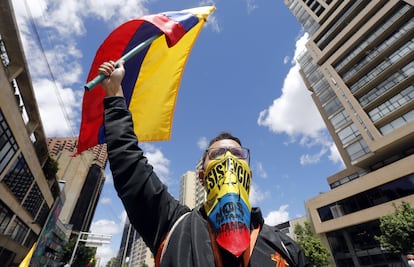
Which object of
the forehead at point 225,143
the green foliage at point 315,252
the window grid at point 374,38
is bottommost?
the forehead at point 225,143

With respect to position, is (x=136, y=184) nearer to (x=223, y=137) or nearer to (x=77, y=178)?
(x=223, y=137)

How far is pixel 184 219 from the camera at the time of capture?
1.26 m

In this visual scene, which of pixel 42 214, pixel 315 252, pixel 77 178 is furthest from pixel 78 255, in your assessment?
pixel 315 252

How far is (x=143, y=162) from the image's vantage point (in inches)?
46.0

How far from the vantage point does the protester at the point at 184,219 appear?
1.08m

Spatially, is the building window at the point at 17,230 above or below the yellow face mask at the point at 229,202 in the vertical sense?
above

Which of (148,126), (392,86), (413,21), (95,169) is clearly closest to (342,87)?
(392,86)

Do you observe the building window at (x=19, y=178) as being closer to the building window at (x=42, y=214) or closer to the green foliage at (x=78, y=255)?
the building window at (x=42, y=214)

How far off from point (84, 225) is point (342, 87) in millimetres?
90357

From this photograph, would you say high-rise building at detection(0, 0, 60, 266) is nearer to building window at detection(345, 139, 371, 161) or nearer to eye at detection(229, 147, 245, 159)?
eye at detection(229, 147, 245, 159)

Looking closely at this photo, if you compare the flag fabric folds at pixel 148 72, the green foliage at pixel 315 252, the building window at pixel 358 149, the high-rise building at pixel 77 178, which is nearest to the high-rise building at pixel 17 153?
the flag fabric folds at pixel 148 72

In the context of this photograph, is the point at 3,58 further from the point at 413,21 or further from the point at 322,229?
the point at 413,21

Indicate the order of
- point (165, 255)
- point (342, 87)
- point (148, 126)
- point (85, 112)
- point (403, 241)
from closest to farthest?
point (165, 255), point (85, 112), point (148, 126), point (403, 241), point (342, 87)

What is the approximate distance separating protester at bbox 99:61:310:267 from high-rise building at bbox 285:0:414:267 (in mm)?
21688
